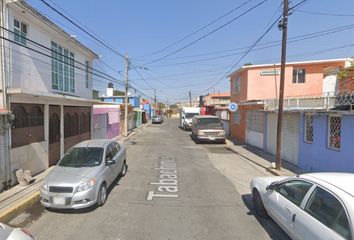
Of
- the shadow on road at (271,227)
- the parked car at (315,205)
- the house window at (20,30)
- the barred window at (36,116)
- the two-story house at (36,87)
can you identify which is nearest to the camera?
the parked car at (315,205)

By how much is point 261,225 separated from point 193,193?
283cm

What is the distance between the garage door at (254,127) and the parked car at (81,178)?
11.7m

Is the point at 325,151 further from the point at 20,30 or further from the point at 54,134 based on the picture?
the point at 20,30

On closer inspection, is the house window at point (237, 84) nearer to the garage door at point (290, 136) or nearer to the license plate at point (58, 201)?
the garage door at point (290, 136)

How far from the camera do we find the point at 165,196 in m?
8.63

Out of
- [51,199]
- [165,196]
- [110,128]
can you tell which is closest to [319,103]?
[165,196]

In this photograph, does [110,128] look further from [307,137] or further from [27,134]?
[307,137]

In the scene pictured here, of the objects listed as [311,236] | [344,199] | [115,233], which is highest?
[344,199]

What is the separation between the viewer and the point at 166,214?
7.14 m

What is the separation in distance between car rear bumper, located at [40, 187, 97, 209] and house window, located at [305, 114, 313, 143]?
9.04 metres

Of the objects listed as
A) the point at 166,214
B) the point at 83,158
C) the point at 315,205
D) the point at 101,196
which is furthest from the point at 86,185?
the point at 315,205

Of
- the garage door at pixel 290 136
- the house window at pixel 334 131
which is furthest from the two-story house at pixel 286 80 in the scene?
the house window at pixel 334 131

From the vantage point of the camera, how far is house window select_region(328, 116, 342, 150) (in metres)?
9.98

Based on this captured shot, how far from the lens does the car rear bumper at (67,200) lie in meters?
7.03
